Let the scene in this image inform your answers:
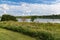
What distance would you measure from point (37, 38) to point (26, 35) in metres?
3.78

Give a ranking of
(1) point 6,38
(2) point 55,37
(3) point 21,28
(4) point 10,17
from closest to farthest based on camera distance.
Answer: (2) point 55,37
(1) point 6,38
(3) point 21,28
(4) point 10,17

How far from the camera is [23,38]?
27000 millimetres

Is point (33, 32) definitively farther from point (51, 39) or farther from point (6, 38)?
point (51, 39)

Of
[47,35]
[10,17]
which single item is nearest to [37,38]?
[47,35]

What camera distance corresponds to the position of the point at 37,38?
25609 mm

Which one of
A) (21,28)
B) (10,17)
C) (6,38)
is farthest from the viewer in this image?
(10,17)

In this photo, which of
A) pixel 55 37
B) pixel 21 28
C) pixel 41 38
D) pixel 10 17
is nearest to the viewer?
pixel 55 37

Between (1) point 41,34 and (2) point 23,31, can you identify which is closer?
(1) point 41,34

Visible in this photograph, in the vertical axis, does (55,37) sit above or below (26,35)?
above

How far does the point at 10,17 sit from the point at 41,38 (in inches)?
1660

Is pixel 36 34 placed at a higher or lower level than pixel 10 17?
higher

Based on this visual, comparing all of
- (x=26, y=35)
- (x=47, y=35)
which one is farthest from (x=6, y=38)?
(x=47, y=35)

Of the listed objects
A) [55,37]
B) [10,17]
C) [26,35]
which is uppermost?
[55,37]

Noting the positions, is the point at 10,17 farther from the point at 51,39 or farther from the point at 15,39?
the point at 51,39
